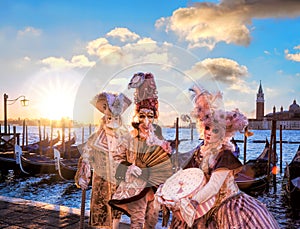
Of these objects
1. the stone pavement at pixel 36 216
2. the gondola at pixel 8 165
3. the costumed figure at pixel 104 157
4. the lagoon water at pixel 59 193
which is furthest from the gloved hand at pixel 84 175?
the gondola at pixel 8 165

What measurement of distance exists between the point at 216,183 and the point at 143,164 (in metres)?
0.95

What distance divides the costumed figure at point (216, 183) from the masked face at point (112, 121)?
1111mm

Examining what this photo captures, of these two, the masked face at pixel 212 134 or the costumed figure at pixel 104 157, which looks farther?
the costumed figure at pixel 104 157

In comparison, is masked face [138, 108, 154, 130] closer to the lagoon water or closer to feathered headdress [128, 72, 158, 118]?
feathered headdress [128, 72, 158, 118]

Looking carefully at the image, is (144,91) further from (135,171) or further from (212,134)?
(212,134)

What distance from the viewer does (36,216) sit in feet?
14.5

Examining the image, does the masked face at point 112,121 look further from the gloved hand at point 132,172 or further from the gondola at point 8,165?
the gondola at point 8,165

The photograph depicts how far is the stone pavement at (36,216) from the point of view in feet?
13.3

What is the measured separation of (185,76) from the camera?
246 centimetres

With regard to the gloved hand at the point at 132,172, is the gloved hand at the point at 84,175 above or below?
below

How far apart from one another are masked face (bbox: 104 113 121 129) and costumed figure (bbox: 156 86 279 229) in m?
1.11

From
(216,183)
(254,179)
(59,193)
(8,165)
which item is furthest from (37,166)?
(216,183)

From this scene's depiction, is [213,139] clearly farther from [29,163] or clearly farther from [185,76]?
[29,163]

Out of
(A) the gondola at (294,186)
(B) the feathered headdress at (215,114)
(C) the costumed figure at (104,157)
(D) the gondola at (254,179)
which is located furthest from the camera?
(D) the gondola at (254,179)
